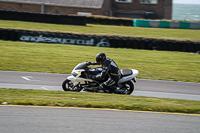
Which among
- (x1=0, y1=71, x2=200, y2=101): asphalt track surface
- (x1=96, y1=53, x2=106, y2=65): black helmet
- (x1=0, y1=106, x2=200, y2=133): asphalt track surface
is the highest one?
(x1=96, y1=53, x2=106, y2=65): black helmet

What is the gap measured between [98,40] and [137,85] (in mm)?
10448

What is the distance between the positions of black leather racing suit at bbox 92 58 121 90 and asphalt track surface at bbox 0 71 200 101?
1152 millimetres

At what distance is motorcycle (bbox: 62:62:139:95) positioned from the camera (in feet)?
34.5

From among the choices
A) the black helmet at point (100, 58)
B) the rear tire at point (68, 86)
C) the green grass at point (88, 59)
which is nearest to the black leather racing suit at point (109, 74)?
the black helmet at point (100, 58)

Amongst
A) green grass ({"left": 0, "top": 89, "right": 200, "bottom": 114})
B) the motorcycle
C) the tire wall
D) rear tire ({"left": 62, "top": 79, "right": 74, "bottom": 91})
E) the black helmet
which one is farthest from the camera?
the tire wall

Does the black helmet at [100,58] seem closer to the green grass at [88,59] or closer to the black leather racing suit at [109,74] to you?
the black leather racing suit at [109,74]

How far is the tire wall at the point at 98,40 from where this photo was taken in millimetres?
22062

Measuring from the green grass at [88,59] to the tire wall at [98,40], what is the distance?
1.87 ft

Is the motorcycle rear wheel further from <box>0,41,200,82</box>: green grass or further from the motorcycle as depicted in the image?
<box>0,41,200,82</box>: green grass

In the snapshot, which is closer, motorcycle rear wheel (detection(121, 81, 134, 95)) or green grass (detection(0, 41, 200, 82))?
motorcycle rear wheel (detection(121, 81, 134, 95))

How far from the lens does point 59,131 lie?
5.93 meters

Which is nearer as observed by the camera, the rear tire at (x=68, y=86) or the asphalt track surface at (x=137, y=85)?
the rear tire at (x=68, y=86)

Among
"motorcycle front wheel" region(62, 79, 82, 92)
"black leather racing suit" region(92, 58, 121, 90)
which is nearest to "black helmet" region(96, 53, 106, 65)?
"black leather racing suit" region(92, 58, 121, 90)

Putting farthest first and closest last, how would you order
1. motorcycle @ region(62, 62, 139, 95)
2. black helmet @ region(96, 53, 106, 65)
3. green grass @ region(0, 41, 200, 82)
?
green grass @ region(0, 41, 200, 82) → motorcycle @ region(62, 62, 139, 95) → black helmet @ region(96, 53, 106, 65)
